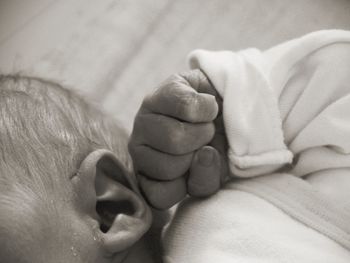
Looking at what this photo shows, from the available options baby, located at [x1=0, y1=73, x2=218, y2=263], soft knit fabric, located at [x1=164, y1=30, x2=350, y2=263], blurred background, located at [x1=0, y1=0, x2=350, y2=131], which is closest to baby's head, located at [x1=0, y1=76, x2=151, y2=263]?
baby, located at [x1=0, y1=73, x2=218, y2=263]

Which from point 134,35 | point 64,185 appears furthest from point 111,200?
point 134,35

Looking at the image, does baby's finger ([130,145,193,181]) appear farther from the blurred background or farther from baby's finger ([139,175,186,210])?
the blurred background

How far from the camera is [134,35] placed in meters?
1.15

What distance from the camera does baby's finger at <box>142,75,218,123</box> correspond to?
71 cm

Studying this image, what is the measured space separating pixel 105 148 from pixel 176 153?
89mm

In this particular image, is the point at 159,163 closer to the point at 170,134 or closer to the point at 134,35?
the point at 170,134

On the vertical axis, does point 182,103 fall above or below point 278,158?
above

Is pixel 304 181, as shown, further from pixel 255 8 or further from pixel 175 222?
pixel 255 8

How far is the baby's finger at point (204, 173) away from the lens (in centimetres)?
73

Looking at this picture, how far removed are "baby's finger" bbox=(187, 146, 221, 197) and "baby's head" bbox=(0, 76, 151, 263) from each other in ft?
0.26

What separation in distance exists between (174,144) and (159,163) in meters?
0.03

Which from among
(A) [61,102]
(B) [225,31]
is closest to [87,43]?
(B) [225,31]

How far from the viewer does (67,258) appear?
0.60 m

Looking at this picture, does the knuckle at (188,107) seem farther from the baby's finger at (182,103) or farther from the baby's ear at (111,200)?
the baby's ear at (111,200)
